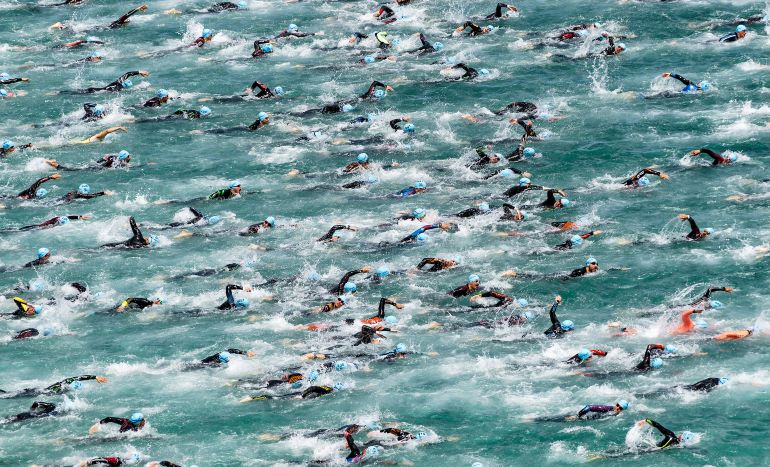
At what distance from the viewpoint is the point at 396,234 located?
301 feet

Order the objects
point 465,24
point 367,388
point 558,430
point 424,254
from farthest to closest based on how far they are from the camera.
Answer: point 465,24 < point 424,254 < point 367,388 < point 558,430

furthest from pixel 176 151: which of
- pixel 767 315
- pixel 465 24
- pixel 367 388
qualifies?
pixel 767 315

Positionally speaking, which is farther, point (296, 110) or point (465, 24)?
point (465, 24)

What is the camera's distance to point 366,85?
370 feet

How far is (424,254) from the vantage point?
294ft

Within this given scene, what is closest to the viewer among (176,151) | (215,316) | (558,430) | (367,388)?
(558,430)

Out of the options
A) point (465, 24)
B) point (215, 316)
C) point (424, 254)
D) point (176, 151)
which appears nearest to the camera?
point (215, 316)

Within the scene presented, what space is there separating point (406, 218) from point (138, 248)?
50.5ft

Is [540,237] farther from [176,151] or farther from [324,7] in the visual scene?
[324,7]

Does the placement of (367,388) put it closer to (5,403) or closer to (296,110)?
(5,403)

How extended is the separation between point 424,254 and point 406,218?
13.6 ft

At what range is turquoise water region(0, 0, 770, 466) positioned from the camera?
2867 inches

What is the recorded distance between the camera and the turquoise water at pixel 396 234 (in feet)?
239

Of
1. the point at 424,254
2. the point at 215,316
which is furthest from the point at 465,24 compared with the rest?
the point at 215,316
